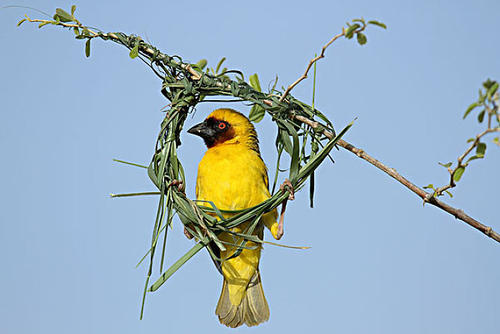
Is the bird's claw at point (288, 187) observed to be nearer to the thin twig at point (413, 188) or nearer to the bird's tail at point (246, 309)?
the thin twig at point (413, 188)

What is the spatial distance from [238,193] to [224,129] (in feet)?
1.40

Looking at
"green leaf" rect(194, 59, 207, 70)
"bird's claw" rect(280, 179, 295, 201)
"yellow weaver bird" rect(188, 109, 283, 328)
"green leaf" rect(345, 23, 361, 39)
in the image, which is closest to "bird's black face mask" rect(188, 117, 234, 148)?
"yellow weaver bird" rect(188, 109, 283, 328)

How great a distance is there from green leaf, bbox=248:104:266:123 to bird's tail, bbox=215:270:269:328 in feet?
3.01

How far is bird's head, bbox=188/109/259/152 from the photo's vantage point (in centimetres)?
335

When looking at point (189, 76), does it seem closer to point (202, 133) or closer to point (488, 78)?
point (202, 133)

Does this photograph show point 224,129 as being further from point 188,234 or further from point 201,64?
point 188,234

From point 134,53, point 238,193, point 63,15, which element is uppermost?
point 63,15

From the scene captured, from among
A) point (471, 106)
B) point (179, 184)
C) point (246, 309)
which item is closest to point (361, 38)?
point (471, 106)

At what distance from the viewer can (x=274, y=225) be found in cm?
317

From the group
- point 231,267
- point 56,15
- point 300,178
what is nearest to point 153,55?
point 56,15

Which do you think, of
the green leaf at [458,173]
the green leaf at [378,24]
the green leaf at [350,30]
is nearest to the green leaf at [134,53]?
the green leaf at [350,30]

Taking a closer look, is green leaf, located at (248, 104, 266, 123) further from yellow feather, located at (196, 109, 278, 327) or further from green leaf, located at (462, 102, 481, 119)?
green leaf, located at (462, 102, 481, 119)

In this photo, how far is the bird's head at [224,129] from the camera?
3352mm

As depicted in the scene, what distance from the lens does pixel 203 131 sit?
3344mm
